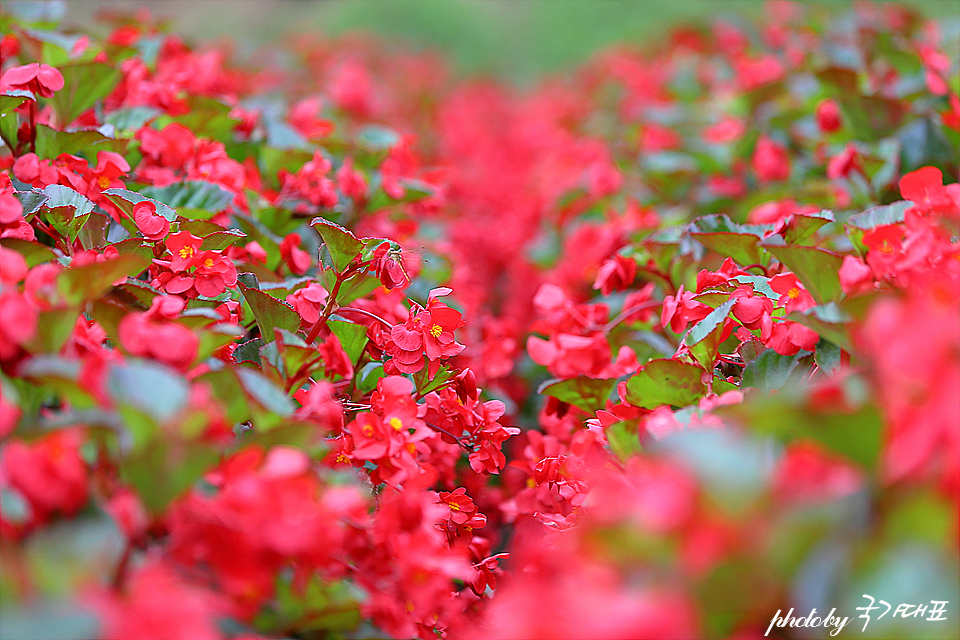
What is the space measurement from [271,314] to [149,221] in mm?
181

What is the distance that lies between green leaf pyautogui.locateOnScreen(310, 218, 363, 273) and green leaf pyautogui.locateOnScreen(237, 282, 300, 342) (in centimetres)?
8

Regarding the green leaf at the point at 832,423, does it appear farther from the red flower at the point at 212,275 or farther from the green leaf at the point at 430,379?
the red flower at the point at 212,275

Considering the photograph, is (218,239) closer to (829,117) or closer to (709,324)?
(709,324)

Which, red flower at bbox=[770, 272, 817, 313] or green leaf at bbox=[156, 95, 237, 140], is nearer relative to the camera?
red flower at bbox=[770, 272, 817, 313]

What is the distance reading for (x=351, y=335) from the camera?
826mm

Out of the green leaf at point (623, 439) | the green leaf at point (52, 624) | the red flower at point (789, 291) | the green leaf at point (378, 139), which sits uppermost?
the red flower at point (789, 291)

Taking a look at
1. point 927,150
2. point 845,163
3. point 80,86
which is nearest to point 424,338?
point 80,86

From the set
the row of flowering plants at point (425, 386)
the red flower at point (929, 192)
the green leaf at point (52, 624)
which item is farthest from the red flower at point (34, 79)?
the red flower at point (929, 192)

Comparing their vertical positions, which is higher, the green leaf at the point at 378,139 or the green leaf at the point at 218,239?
the green leaf at the point at 218,239

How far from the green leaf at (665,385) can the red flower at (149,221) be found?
21.8 inches

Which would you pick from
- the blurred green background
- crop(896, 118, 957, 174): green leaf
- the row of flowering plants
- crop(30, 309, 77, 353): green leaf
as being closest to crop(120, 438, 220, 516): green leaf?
the row of flowering plants

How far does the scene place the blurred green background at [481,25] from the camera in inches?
230

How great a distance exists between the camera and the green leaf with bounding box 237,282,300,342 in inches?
30.1

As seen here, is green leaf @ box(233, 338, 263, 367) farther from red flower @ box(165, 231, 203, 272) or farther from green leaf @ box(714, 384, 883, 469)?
green leaf @ box(714, 384, 883, 469)
